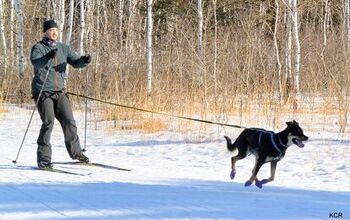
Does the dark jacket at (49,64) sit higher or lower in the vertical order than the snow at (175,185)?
higher

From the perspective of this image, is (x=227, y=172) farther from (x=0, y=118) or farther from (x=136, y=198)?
(x=0, y=118)

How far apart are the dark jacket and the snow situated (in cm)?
100

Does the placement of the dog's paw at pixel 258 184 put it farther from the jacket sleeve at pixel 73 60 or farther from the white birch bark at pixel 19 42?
the white birch bark at pixel 19 42

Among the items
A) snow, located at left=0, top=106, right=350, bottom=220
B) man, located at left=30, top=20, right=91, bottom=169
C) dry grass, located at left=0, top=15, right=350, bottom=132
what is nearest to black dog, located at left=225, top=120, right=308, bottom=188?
snow, located at left=0, top=106, right=350, bottom=220

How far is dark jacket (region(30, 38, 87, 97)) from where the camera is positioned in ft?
22.7

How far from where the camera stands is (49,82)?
278 inches

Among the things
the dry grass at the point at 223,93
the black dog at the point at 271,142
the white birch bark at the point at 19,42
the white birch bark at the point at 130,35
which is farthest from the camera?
the white birch bark at the point at 19,42

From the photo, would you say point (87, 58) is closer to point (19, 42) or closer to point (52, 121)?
point (52, 121)

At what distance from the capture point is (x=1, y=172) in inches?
267

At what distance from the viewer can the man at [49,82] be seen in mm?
6965

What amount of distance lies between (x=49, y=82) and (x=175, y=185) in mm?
2096

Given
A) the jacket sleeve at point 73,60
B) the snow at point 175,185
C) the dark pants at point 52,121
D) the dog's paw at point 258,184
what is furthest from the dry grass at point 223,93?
Result: the dog's paw at point 258,184

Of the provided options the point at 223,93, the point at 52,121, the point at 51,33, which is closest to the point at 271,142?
the point at 52,121

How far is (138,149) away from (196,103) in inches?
115
